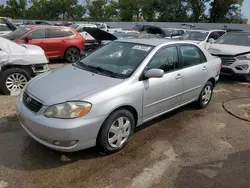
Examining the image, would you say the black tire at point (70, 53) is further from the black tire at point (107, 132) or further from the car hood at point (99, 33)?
the black tire at point (107, 132)

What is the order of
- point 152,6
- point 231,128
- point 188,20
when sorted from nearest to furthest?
point 231,128, point 188,20, point 152,6

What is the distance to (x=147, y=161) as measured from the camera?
10.6 feet

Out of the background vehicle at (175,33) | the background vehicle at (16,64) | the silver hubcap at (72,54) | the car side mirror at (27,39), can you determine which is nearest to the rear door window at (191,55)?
the background vehicle at (16,64)

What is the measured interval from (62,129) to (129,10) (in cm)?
4628

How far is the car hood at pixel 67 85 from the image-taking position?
300cm

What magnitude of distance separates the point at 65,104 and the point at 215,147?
235 centimetres

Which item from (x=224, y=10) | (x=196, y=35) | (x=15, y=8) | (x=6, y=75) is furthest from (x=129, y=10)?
(x=6, y=75)

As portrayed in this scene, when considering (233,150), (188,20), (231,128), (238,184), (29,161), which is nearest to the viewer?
(238,184)

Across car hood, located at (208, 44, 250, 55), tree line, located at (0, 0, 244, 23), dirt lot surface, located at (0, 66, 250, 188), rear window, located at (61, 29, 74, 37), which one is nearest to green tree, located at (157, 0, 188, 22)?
tree line, located at (0, 0, 244, 23)

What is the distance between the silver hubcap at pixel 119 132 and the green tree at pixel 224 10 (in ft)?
117

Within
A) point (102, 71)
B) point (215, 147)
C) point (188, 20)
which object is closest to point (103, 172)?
point (102, 71)

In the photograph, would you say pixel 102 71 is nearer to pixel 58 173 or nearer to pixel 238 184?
pixel 58 173

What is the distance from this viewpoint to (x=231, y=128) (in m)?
4.37

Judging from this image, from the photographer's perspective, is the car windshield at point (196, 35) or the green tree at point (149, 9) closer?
the car windshield at point (196, 35)
